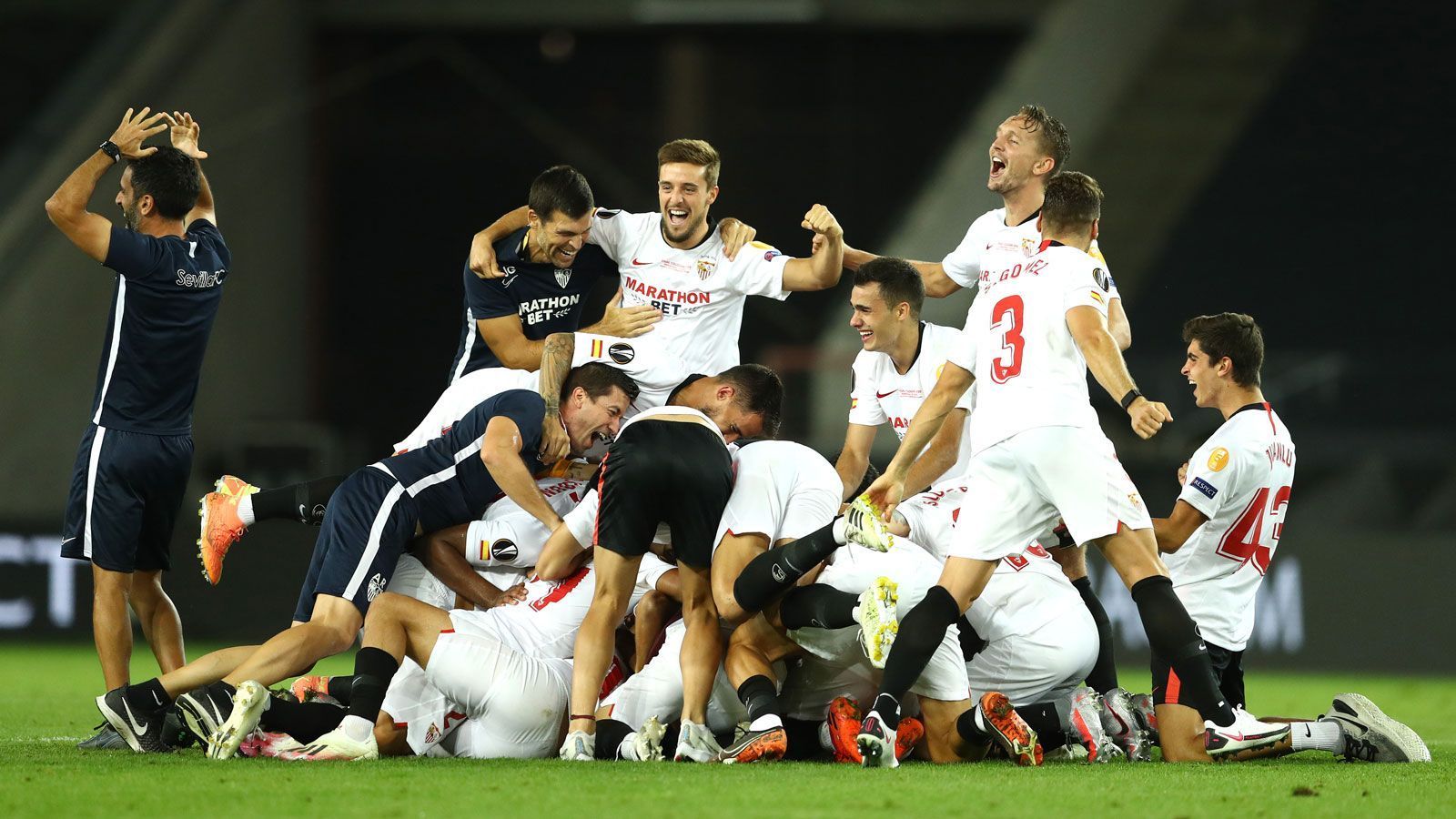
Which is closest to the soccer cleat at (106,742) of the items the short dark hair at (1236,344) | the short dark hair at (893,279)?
the short dark hair at (893,279)

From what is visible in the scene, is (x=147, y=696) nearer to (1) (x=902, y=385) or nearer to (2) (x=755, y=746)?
(2) (x=755, y=746)

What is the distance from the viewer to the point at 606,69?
1725 centimetres

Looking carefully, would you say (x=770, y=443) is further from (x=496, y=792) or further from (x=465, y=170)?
(x=465, y=170)

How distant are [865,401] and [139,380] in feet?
9.61

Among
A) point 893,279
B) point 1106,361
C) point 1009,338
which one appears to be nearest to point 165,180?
point 893,279

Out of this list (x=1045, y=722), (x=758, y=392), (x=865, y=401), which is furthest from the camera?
(x=865, y=401)

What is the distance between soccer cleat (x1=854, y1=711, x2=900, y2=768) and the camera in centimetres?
486

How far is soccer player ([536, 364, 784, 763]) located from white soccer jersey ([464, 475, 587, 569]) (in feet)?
2.18

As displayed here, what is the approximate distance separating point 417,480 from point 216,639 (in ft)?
19.5

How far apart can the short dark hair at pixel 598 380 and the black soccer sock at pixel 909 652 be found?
1.60m

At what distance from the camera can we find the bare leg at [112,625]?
601 cm

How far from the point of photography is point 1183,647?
509 cm

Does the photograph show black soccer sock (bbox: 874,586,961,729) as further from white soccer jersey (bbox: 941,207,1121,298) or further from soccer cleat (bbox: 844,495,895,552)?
white soccer jersey (bbox: 941,207,1121,298)

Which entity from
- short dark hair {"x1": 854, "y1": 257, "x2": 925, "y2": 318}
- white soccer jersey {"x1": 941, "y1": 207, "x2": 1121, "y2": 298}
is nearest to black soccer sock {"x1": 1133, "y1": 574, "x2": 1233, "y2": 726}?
white soccer jersey {"x1": 941, "y1": 207, "x2": 1121, "y2": 298}
